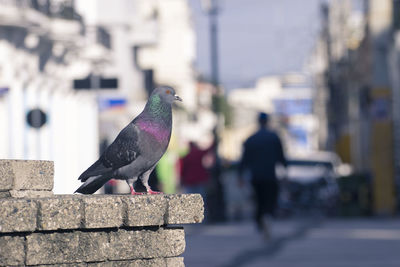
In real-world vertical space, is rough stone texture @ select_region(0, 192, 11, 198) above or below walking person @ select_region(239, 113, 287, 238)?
below

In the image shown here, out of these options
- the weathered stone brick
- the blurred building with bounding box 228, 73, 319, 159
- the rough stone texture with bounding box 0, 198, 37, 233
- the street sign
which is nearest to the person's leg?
the street sign

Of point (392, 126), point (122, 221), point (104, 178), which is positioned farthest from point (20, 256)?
point (392, 126)

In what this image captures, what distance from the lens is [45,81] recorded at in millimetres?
33219

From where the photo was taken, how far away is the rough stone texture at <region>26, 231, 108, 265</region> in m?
4.00

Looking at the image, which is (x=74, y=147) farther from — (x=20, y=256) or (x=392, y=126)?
(x=20, y=256)

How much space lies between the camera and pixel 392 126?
3403 centimetres

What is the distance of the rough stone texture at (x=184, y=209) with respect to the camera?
14.4ft

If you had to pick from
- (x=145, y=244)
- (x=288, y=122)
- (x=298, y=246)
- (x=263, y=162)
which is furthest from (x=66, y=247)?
(x=288, y=122)

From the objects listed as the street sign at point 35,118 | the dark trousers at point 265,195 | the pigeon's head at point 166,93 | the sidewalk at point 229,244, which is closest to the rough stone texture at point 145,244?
the pigeon's head at point 166,93

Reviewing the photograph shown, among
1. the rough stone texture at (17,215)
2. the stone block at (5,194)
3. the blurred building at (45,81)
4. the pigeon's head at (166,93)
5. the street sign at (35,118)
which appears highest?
the blurred building at (45,81)

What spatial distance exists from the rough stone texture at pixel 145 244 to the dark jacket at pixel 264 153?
40.3ft

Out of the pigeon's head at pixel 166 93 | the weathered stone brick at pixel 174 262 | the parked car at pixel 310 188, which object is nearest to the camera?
the weathered stone brick at pixel 174 262

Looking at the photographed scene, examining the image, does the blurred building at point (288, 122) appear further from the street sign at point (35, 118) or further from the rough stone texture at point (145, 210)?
the rough stone texture at point (145, 210)

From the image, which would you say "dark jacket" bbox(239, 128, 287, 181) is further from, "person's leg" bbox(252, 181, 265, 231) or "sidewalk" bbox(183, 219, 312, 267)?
"sidewalk" bbox(183, 219, 312, 267)
